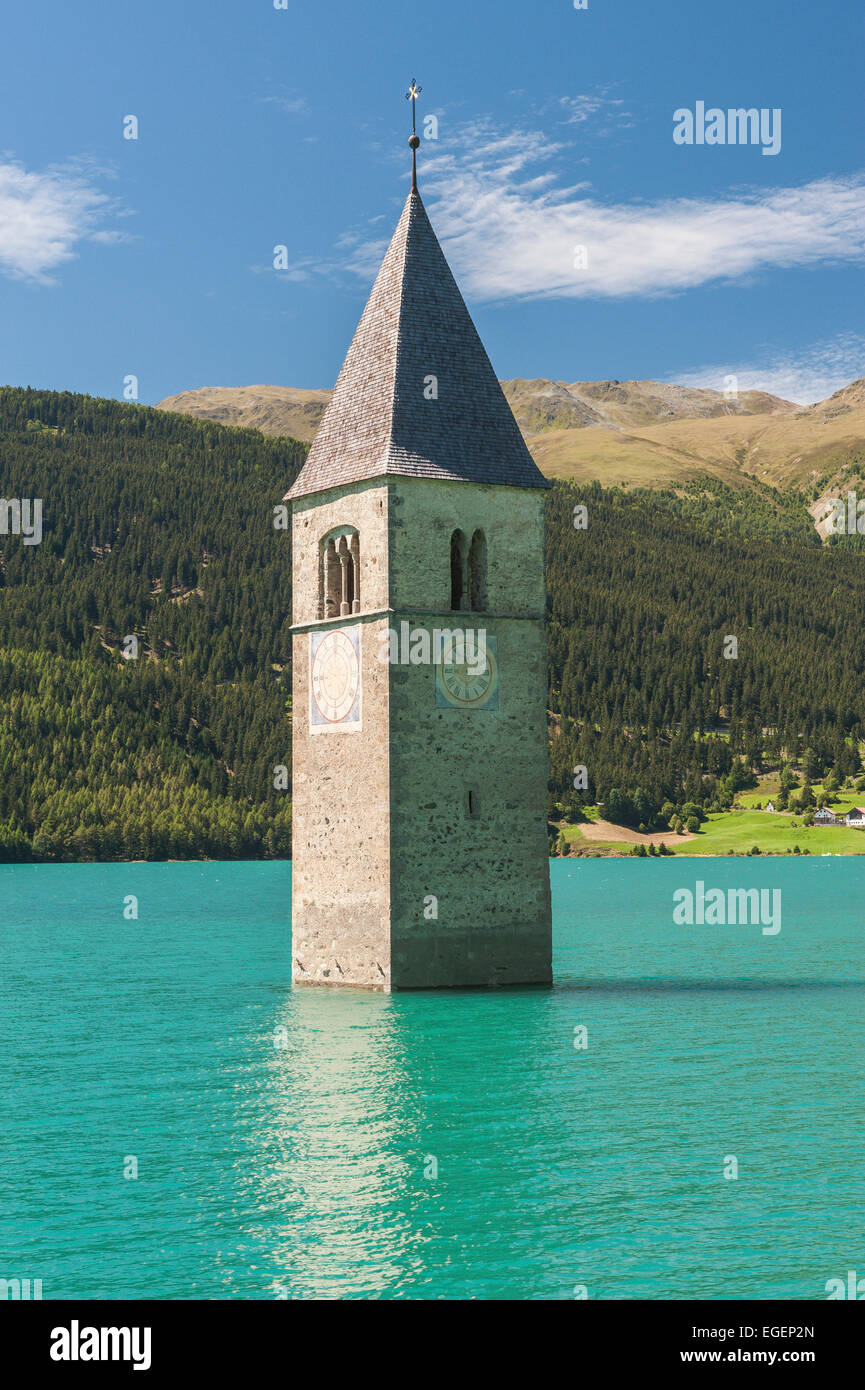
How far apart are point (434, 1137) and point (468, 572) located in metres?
19.7

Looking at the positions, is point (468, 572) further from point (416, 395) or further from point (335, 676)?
point (416, 395)

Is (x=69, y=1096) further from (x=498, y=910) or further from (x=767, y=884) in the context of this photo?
(x=767, y=884)

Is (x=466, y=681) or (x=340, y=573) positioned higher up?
(x=340, y=573)

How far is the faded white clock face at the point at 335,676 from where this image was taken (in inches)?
1738

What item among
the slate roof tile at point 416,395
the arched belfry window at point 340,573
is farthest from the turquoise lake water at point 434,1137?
the slate roof tile at point 416,395

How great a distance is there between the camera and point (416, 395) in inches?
1759

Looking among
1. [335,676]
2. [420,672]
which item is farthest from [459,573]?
[335,676]

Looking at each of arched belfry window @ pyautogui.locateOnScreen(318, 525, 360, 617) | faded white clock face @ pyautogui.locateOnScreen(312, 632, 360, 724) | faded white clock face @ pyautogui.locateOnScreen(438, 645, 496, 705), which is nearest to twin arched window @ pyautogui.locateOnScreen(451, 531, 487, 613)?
faded white clock face @ pyautogui.locateOnScreen(438, 645, 496, 705)

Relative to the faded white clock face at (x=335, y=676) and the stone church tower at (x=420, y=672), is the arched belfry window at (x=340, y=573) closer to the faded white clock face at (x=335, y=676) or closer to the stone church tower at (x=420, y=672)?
the stone church tower at (x=420, y=672)

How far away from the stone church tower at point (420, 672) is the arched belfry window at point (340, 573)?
0.21 feet

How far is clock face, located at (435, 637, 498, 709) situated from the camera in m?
43.3

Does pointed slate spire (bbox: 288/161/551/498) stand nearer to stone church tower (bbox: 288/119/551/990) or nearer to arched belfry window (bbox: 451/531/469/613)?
stone church tower (bbox: 288/119/551/990)

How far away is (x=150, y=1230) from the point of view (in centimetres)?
2262

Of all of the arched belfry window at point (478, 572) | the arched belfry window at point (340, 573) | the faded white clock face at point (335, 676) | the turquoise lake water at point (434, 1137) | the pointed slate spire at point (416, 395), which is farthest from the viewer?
the arched belfry window at point (340, 573)
